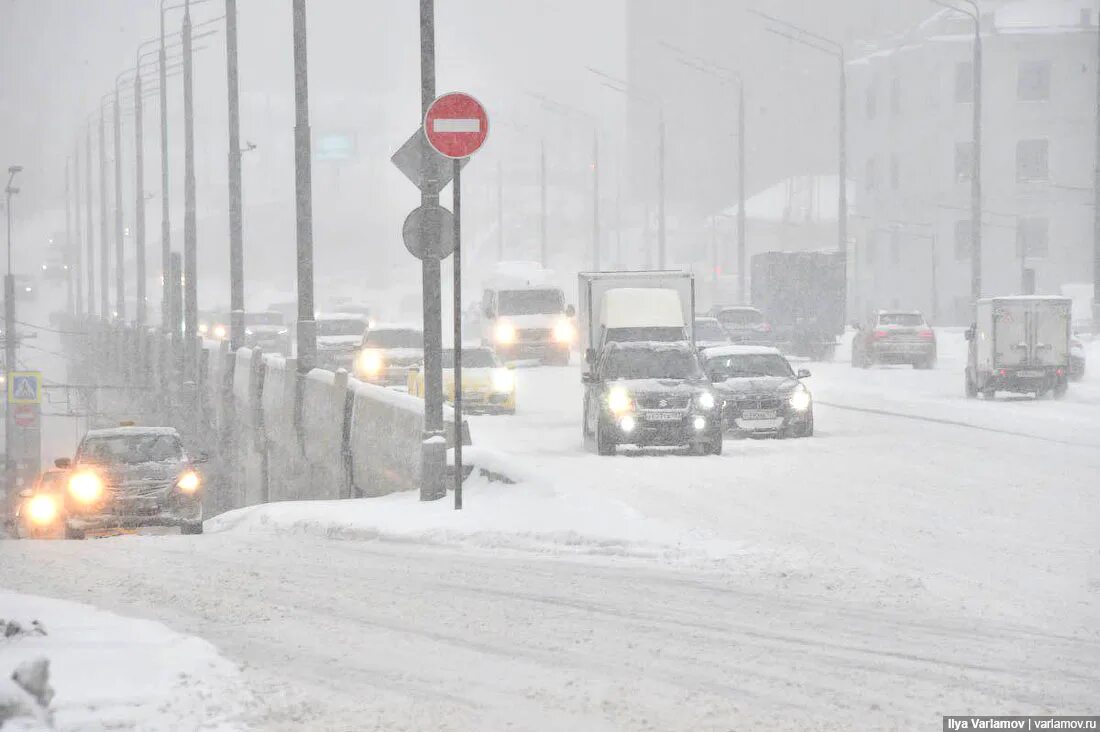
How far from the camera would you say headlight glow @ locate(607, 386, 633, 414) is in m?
22.2

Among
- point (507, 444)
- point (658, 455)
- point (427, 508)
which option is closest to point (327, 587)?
point (427, 508)

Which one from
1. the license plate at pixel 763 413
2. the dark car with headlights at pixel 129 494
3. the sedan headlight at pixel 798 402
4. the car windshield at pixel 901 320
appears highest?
the car windshield at pixel 901 320

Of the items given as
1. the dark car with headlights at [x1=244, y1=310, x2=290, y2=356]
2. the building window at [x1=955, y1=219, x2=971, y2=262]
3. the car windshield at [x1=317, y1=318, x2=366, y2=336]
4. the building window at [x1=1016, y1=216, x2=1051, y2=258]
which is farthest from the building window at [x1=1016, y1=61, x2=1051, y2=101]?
the car windshield at [x1=317, y1=318, x2=366, y2=336]

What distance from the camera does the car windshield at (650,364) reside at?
23062mm

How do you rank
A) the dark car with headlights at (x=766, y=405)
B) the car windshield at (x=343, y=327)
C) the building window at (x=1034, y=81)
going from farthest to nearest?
the building window at (x=1034, y=81)
the car windshield at (x=343, y=327)
the dark car with headlights at (x=766, y=405)

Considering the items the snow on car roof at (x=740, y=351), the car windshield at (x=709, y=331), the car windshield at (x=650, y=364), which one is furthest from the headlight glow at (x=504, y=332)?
the car windshield at (x=650, y=364)

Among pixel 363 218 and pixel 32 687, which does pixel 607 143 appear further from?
pixel 32 687

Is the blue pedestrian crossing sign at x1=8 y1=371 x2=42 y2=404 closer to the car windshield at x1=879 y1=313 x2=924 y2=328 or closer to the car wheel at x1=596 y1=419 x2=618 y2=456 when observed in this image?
the car windshield at x1=879 y1=313 x2=924 y2=328

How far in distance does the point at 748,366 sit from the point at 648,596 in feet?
50.7

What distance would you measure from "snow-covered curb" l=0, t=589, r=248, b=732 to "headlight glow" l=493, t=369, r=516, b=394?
2242 cm

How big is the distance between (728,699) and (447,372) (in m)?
23.4

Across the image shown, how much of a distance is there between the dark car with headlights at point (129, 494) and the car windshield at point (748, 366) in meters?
8.43

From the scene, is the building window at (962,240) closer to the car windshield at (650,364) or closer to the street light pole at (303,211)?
the street light pole at (303,211)

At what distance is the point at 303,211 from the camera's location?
27031 mm
